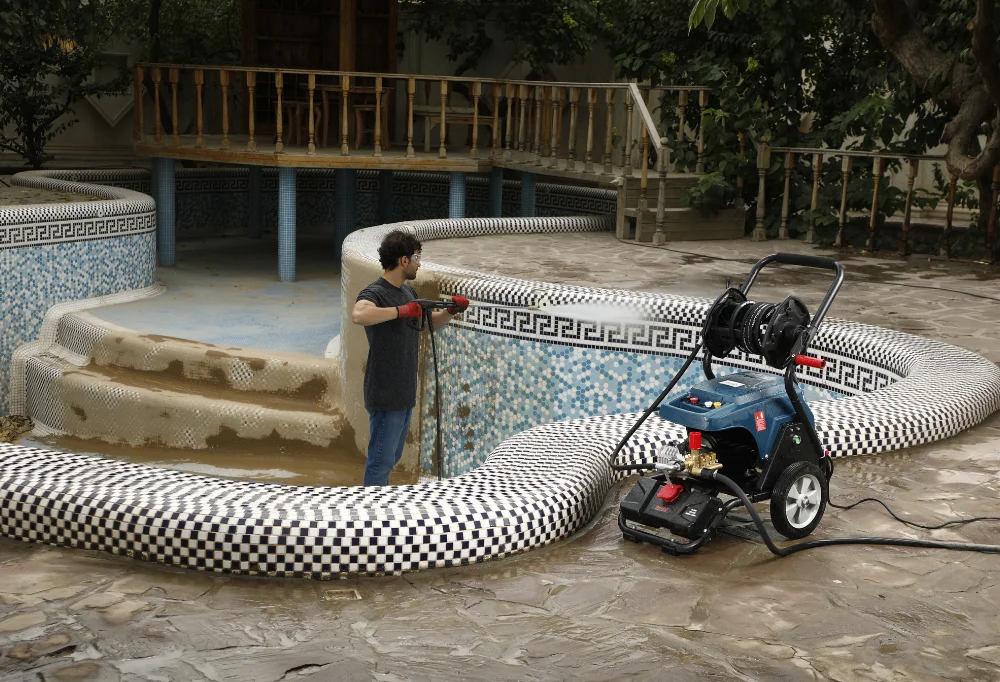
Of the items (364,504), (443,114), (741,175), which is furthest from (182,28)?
(364,504)

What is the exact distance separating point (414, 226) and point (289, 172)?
2.41m

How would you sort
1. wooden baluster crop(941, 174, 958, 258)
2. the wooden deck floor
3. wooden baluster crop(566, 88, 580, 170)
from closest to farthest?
wooden baluster crop(941, 174, 958, 258), wooden baluster crop(566, 88, 580, 170), the wooden deck floor

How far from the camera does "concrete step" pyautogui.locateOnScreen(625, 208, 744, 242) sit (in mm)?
11055

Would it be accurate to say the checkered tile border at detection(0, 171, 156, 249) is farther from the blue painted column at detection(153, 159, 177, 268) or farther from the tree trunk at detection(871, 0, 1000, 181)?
the tree trunk at detection(871, 0, 1000, 181)

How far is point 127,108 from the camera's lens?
15867 millimetres

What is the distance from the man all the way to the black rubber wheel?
2.20 meters

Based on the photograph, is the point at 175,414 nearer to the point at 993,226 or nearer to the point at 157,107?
→ the point at 157,107

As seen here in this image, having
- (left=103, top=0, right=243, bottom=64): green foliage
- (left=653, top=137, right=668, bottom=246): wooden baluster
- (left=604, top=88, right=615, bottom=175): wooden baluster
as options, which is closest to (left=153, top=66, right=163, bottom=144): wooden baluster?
(left=103, top=0, right=243, bottom=64): green foliage

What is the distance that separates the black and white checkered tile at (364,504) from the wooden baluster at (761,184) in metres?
6.06

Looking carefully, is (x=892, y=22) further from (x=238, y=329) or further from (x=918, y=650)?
(x=918, y=650)

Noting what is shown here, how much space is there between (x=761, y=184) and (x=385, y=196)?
5.55m

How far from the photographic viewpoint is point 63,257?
10.7m

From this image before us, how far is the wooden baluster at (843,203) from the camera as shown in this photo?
1064 cm

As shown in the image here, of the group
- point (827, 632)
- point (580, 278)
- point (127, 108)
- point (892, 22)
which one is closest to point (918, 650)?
point (827, 632)
